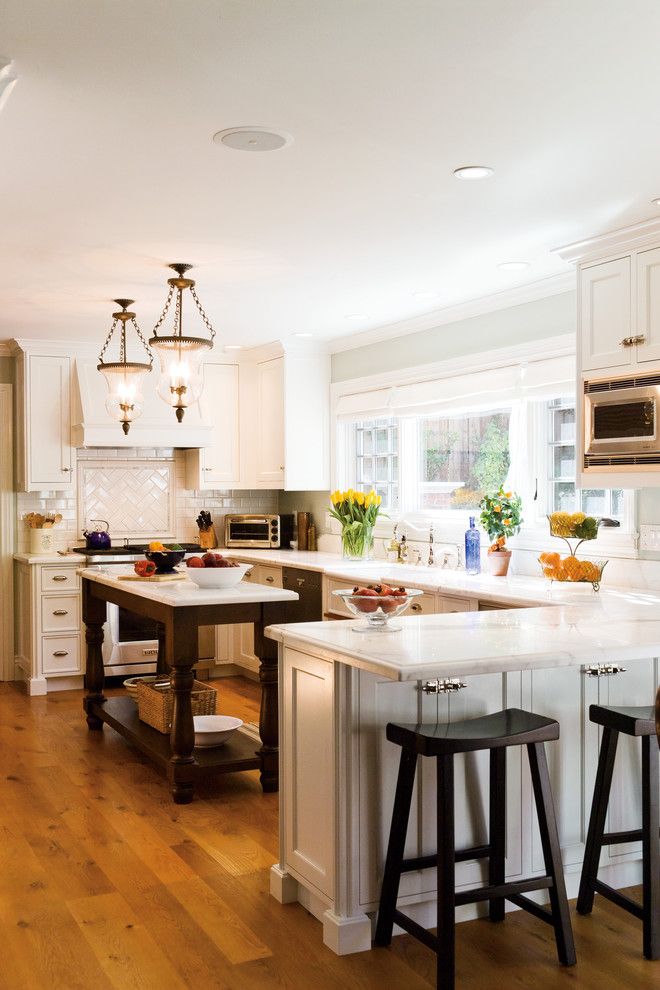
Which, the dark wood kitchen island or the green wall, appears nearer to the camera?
the dark wood kitchen island

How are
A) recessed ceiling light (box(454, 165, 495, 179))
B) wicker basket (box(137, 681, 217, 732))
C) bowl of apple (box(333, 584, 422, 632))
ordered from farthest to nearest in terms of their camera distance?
wicker basket (box(137, 681, 217, 732)) < recessed ceiling light (box(454, 165, 495, 179)) < bowl of apple (box(333, 584, 422, 632))

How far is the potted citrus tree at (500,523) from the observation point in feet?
16.9

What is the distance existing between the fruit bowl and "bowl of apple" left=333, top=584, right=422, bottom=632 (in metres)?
2.22

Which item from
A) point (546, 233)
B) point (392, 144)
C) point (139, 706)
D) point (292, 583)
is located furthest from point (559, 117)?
point (292, 583)

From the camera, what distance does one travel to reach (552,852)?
2752mm

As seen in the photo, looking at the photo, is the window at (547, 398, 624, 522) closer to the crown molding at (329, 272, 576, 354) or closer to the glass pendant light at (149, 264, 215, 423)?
the crown molding at (329, 272, 576, 354)

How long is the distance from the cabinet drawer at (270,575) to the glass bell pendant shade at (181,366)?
82.3 inches

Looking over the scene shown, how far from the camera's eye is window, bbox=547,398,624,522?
491 cm

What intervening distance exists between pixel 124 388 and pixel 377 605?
2.87 metres

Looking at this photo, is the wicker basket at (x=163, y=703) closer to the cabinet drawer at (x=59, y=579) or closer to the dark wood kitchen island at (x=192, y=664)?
the dark wood kitchen island at (x=192, y=664)

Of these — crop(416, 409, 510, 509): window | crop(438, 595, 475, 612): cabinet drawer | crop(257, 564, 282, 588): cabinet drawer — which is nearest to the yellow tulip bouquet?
crop(416, 409, 510, 509): window

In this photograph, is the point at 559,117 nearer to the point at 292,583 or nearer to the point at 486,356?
the point at 486,356

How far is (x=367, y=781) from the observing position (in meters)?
2.83

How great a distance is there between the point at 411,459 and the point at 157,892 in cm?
372
